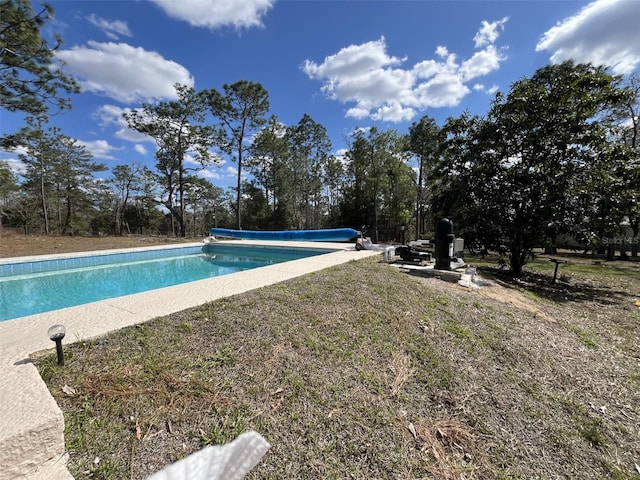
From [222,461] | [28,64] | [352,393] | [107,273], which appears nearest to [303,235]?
[107,273]

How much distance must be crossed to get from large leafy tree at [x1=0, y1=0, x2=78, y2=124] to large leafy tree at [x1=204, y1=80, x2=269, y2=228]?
874cm

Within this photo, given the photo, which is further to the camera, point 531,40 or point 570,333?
point 531,40

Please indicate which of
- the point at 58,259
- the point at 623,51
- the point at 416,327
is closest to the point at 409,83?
the point at 623,51

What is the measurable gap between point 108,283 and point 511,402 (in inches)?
317

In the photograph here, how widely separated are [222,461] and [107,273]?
833cm

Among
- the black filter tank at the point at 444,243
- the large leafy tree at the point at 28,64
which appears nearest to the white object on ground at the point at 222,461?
the black filter tank at the point at 444,243

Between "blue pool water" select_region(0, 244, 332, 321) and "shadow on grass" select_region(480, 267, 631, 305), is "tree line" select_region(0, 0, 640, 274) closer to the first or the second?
"shadow on grass" select_region(480, 267, 631, 305)

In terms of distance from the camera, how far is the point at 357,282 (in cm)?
413

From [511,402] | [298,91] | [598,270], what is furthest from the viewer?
[298,91]

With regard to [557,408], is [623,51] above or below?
above

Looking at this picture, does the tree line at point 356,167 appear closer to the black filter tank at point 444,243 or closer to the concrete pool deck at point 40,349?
the black filter tank at point 444,243

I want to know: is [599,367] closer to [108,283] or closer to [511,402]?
[511,402]

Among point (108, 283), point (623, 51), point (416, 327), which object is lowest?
point (108, 283)

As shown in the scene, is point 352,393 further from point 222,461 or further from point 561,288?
point 561,288
